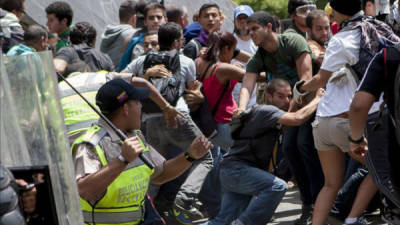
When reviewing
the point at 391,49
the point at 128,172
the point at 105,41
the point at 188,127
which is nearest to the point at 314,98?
the point at 188,127

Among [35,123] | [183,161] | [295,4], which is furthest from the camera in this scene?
[295,4]

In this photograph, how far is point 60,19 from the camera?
834 cm

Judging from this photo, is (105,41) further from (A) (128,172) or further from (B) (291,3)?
(A) (128,172)

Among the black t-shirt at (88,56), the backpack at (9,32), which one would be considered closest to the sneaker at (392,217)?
the black t-shirt at (88,56)

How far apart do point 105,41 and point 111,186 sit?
4.38 metres

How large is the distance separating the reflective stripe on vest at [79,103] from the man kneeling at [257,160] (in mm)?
1171

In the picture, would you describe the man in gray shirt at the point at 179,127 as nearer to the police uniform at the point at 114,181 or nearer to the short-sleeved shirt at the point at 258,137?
the short-sleeved shirt at the point at 258,137

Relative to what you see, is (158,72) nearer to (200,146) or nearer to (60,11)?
(60,11)

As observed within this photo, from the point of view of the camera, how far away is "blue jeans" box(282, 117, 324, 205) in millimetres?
6508

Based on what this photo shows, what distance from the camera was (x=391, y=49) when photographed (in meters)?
4.45

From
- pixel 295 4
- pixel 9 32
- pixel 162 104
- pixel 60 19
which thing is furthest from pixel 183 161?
pixel 60 19

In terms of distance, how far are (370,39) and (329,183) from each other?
1163 mm

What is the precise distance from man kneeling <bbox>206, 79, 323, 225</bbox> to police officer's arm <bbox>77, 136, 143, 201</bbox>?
83.3 inches

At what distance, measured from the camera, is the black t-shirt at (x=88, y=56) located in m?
6.94
